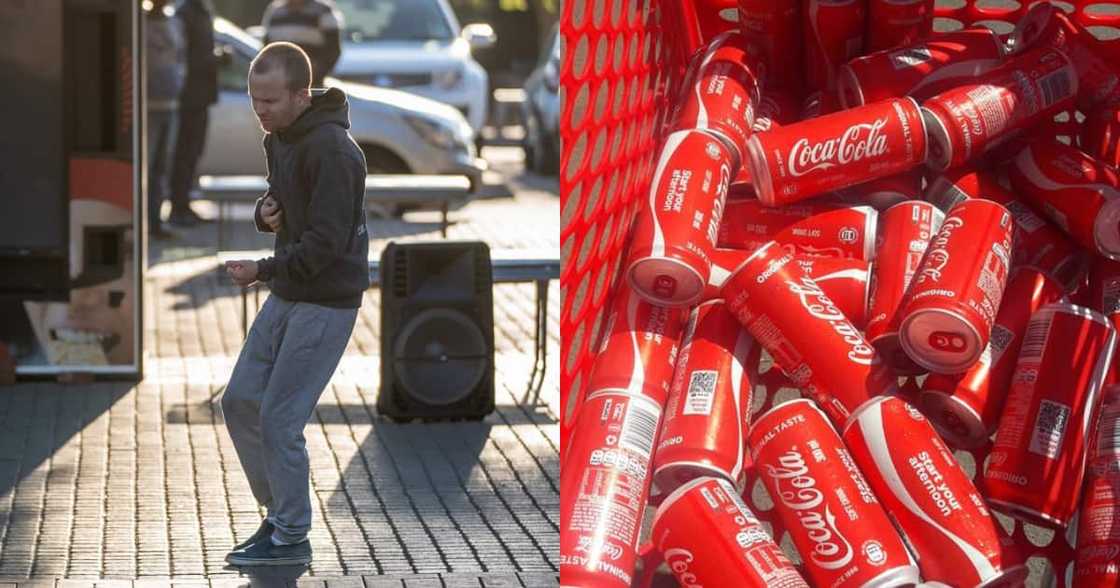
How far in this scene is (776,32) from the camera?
4.15m

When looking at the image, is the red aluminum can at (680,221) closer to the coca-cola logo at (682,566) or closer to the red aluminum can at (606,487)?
the red aluminum can at (606,487)

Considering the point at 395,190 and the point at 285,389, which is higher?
the point at 285,389

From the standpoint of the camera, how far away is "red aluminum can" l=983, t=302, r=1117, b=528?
3.62m

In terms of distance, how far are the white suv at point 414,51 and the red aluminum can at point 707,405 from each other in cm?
1559

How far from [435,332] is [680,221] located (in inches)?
182

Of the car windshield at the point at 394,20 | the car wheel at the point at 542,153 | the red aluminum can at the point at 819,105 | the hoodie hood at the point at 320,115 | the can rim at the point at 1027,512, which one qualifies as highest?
the red aluminum can at the point at 819,105

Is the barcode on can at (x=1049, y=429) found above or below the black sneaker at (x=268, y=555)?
above

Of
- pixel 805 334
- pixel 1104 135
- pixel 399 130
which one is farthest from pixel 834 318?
pixel 399 130

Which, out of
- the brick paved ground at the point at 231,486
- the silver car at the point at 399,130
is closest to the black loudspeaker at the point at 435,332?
the brick paved ground at the point at 231,486

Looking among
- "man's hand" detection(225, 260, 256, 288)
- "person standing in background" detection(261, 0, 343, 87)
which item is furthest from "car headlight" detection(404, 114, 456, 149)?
"man's hand" detection(225, 260, 256, 288)

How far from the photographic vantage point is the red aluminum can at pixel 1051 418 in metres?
3.62

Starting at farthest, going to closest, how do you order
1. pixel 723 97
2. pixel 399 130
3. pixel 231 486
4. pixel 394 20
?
pixel 394 20 < pixel 399 130 < pixel 231 486 < pixel 723 97

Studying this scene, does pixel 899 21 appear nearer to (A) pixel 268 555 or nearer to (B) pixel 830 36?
(B) pixel 830 36

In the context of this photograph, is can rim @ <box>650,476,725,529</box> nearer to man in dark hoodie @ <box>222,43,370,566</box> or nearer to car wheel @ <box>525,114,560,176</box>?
man in dark hoodie @ <box>222,43,370,566</box>
